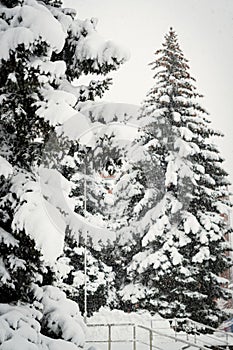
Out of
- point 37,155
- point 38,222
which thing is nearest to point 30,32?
point 37,155

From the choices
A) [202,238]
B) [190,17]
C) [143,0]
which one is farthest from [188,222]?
[143,0]

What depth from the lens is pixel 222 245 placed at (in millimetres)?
16922

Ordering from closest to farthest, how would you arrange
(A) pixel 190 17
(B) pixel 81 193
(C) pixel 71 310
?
(C) pixel 71 310
(B) pixel 81 193
(A) pixel 190 17

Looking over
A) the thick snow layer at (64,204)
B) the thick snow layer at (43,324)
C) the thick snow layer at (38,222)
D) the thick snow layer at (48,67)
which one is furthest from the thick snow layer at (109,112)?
the thick snow layer at (43,324)

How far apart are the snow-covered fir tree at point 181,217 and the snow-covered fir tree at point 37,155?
1116 cm

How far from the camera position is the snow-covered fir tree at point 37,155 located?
429cm

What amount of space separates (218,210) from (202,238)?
161 centimetres

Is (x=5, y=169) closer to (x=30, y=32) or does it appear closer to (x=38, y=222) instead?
(x=38, y=222)

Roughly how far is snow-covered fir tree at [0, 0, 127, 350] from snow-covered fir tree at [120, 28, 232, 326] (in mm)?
11161

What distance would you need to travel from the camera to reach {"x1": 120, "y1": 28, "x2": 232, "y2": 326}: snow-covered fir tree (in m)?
16.3

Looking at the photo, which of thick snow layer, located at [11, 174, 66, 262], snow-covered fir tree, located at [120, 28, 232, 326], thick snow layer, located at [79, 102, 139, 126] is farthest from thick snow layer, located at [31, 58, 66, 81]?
snow-covered fir tree, located at [120, 28, 232, 326]

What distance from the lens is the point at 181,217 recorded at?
16.7 metres

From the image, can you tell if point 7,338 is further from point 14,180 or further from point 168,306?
point 168,306

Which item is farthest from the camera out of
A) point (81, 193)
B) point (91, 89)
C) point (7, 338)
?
point (81, 193)
